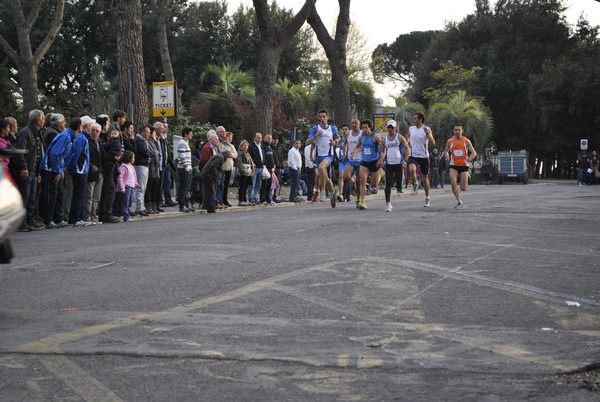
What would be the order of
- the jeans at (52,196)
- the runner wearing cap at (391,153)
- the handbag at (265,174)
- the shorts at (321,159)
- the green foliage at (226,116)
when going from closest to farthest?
the jeans at (52,196), the runner wearing cap at (391,153), the shorts at (321,159), the handbag at (265,174), the green foliage at (226,116)

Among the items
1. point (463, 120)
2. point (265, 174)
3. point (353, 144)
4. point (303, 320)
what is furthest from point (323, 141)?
point (463, 120)

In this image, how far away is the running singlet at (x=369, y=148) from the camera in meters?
21.3

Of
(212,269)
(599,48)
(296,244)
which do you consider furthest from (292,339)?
(599,48)

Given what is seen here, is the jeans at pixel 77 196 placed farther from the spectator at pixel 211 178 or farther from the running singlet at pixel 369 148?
the running singlet at pixel 369 148

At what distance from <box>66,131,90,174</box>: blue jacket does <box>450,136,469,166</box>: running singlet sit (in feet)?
27.5

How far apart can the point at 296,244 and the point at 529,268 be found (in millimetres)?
3428

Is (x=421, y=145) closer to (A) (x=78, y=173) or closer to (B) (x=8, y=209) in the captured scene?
(A) (x=78, y=173)

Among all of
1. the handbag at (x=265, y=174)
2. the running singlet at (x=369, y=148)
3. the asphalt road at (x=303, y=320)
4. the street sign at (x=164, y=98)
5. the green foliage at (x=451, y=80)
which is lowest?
the asphalt road at (x=303, y=320)

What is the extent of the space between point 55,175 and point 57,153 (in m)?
0.37

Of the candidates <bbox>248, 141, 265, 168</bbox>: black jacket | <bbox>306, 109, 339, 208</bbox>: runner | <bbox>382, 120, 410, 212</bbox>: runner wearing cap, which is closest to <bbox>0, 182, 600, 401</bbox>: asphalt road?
<bbox>382, 120, 410, 212</bbox>: runner wearing cap

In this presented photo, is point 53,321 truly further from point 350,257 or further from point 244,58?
point 244,58

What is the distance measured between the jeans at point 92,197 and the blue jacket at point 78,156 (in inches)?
23.7

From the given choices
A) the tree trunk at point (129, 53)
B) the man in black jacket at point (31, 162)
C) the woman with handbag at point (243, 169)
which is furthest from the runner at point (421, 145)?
the man in black jacket at point (31, 162)

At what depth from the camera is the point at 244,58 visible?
71.1m
